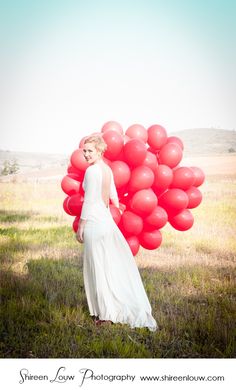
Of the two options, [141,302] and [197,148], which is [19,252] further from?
[197,148]

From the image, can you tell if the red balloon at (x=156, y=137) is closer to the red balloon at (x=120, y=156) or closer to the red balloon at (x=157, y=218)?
the red balloon at (x=120, y=156)

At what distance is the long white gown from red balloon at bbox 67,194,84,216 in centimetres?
21

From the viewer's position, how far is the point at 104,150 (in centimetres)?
262

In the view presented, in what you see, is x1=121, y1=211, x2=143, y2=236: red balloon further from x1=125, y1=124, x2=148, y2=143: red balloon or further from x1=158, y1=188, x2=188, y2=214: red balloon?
x1=125, y1=124, x2=148, y2=143: red balloon

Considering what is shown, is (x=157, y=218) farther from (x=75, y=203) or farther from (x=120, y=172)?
(x=75, y=203)

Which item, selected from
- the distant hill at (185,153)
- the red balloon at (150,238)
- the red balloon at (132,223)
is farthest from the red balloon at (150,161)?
the distant hill at (185,153)

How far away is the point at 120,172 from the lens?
2.75 m

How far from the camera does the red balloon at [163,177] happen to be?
285 centimetres

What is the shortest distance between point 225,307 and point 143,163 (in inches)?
43.0

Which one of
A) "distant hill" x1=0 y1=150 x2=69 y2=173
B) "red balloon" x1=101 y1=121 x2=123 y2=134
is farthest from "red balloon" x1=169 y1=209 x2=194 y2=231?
"distant hill" x1=0 y1=150 x2=69 y2=173

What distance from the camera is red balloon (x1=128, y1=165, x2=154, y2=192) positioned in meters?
2.77

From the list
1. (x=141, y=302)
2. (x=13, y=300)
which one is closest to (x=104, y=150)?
(x=141, y=302)

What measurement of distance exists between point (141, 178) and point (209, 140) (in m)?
1.08

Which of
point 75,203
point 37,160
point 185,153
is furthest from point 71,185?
point 185,153
